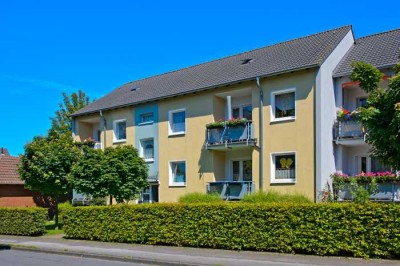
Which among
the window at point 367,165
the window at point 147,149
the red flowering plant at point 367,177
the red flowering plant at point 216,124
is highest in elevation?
the red flowering plant at point 216,124

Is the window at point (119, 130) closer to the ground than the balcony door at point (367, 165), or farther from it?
farther from it

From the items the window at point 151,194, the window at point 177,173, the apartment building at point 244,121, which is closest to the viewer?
the apartment building at point 244,121

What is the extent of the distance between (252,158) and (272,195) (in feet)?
13.1

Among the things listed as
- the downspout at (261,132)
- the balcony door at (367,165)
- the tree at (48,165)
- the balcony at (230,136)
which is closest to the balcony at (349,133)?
the balcony door at (367,165)

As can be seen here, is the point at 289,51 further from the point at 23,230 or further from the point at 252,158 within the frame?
the point at 23,230

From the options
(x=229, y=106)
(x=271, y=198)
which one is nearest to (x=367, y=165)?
Result: (x=271, y=198)

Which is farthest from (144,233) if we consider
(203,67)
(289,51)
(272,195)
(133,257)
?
(203,67)

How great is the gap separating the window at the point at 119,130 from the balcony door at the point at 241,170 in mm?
8025

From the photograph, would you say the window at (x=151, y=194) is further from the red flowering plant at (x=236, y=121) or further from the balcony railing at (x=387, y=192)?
the balcony railing at (x=387, y=192)

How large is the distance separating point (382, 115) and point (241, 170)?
13.4 m

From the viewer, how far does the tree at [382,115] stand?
10.4 m

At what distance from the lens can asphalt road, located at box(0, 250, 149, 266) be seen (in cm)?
1316

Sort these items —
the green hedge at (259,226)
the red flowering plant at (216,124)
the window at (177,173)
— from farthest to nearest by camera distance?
the window at (177,173), the red flowering plant at (216,124), the green hedge at (259,226)

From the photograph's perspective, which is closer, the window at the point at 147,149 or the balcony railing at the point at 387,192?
the balcony railing at the point at 387,192
